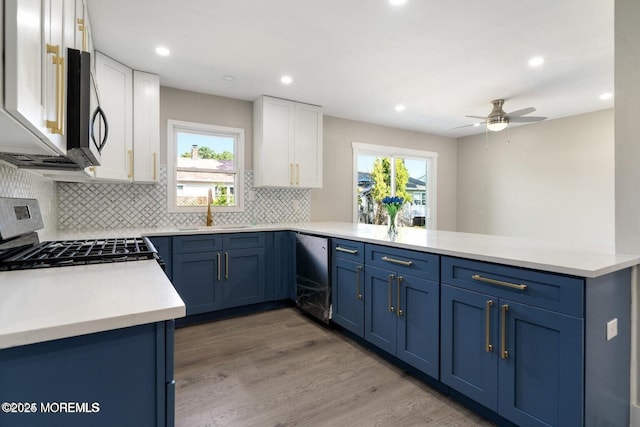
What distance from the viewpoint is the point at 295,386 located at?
2111 mm

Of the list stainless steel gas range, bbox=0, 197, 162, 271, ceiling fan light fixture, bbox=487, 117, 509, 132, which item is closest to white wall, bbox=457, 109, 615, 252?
ceiling fan light fixture, bbox=487, 117, 509, 132

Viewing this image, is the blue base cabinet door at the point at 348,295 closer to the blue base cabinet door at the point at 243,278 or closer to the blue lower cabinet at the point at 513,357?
Answer: the blue lower cabinet at the point at 513,357

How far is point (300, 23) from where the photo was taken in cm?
237

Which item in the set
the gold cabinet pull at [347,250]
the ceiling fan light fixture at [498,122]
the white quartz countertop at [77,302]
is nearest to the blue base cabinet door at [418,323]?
the gold cabinet pull at [347,250]

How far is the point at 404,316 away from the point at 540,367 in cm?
85

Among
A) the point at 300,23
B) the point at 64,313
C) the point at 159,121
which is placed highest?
the point at 300,23

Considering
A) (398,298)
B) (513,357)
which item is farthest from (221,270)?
(513,357)

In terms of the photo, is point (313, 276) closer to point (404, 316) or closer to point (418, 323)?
point (404, 316)

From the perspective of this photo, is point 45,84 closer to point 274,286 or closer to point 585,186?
point 274,286

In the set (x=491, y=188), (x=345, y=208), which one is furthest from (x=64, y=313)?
(x=491, y=188)

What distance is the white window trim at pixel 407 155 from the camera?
5137mm

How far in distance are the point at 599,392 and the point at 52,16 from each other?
264 centimetres

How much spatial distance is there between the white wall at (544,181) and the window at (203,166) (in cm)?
440

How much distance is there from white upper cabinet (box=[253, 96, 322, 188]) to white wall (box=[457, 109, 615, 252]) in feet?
11.2
